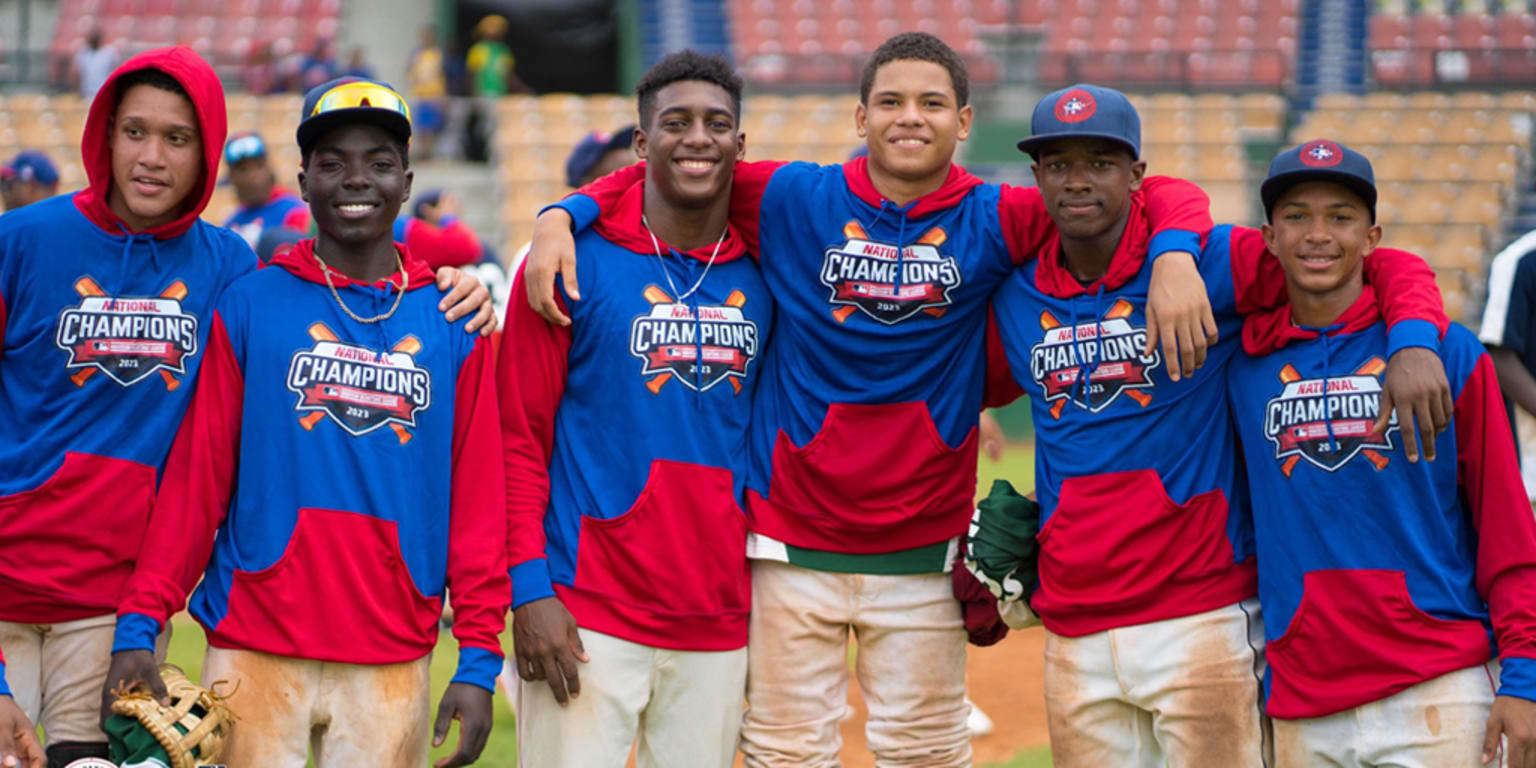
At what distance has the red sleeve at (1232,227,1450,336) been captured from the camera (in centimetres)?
422

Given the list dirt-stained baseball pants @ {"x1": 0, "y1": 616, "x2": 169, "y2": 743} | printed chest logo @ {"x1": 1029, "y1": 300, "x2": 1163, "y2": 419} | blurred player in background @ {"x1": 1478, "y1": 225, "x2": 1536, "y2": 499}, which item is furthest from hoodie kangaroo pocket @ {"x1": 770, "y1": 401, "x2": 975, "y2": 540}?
blurred player in background @ {"x1": 1478, "y1": 225, "x2": 1536, "y2": 499}

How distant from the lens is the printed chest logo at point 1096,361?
4.42m

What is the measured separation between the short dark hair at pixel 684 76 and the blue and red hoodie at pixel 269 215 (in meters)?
4.32

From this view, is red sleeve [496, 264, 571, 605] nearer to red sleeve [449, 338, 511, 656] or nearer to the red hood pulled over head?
red sleeve [449, 338, 511, 656]

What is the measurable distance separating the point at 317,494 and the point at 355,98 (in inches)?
41.2

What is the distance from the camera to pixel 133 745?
147 inches

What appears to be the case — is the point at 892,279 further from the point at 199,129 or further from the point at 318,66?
the point at 318,66

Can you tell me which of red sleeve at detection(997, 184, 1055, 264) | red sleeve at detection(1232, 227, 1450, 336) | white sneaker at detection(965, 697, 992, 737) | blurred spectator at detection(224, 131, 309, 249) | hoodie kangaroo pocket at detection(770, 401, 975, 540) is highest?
blurred spectator at detection(224, 131, 309, 249)

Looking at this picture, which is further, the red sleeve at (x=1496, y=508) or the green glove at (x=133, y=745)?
the red sleeve at (x=1496, y=508)

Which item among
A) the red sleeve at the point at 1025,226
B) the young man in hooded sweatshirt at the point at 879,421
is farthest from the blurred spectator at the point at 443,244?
the red sleeve at the point at 1025,226

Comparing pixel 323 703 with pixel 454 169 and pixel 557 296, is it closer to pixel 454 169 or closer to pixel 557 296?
pixel 557 296

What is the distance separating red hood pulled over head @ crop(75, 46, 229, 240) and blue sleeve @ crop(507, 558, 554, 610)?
1316 millimetres

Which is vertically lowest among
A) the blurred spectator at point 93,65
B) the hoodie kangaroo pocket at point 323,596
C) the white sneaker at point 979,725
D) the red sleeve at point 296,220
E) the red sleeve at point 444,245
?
the white sneaker at point 979,725

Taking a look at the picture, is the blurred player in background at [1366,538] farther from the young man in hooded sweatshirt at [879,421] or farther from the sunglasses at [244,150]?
the sunglasses at [244,150]
